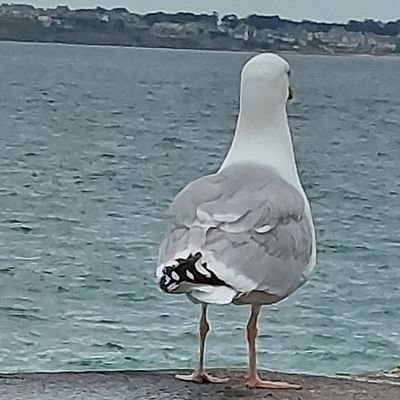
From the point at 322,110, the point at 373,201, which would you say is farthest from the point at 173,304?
the point at 322,110

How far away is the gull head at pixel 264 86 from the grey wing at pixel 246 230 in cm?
31

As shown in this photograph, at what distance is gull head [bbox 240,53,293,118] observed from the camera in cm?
563

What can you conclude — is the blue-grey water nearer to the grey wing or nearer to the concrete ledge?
the concrete ledge

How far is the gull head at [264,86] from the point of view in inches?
222

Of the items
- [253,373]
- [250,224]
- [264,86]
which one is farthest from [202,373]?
[264,86]

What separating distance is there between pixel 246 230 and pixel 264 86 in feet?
2.72

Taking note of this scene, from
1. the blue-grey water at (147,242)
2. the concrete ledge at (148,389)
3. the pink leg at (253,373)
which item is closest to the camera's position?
the concrete ledge at (148,389)

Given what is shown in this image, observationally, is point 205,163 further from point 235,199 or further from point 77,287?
point 235,199

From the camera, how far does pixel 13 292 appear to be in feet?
56.5

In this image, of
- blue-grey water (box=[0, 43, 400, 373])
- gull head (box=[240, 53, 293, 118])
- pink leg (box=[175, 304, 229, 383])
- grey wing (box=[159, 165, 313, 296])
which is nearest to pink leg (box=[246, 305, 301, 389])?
pink leg (box=[175, 304, 229, 383])

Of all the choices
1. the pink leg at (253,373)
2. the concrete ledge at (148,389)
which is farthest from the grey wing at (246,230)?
the concrete ledge at (148,389)

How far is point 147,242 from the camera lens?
20859 mm

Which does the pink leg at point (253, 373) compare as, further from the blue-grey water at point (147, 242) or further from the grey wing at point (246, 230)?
the blue-grey water at point (147, 242)

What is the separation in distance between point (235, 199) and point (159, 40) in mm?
111699
